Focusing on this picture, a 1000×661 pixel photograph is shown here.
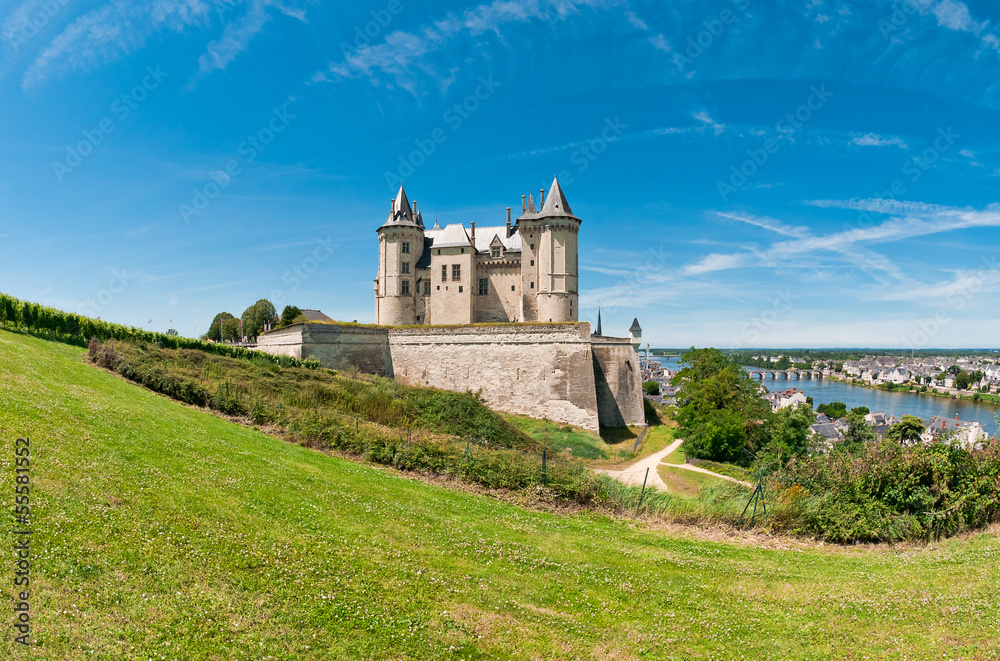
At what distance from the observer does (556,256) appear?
3956cm

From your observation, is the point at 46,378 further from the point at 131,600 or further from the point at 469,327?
the point at 469,327

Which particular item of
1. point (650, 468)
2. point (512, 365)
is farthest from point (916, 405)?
point (512, 365)

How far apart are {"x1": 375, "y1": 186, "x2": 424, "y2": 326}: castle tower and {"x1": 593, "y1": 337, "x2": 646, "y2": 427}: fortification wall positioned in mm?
17371

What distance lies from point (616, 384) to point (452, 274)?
17309 mm

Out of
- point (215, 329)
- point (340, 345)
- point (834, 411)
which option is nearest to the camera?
point (340, 345)

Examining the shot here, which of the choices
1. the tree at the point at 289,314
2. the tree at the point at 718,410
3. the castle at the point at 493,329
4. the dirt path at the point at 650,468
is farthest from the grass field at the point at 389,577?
the tree at the point at 289,314

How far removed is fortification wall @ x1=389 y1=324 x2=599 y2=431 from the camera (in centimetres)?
3262

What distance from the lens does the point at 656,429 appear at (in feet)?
124

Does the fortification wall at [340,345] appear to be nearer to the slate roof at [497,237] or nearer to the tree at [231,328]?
the slate roof at [497,237]

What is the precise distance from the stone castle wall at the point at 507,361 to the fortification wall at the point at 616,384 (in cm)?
7

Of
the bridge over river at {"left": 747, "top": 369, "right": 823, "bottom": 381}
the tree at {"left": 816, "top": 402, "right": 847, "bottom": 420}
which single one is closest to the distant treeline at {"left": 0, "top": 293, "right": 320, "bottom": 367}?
the tree at {"left": 816, "top": 402, "right": 847, "bottom": 420}

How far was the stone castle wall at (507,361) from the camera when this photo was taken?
108 feet

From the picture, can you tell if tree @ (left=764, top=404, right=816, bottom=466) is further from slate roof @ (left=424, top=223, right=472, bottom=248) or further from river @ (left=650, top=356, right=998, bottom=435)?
river @ (left=650, top=356, right=998, bottom=435)

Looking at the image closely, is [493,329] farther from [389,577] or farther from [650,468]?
[389,577]
